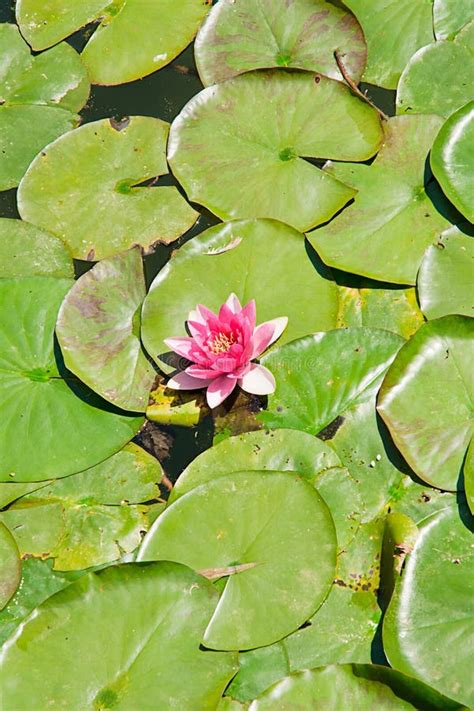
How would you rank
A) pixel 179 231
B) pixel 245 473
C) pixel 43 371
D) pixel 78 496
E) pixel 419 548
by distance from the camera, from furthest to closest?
pixel 179 231, pixel 43 371, pixel 78 496, pixel 245 473, pixel 419 548

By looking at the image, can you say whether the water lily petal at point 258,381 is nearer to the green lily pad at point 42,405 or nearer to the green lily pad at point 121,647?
the green lily pad at point 42,405

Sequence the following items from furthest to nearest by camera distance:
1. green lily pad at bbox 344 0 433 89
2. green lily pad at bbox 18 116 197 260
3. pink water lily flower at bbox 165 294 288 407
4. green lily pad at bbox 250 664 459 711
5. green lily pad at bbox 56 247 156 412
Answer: green lily pad at bbox 344 0 433 89, green lily pad at bbox 18 116 197 260, green lily pad at bbox 56 247 156 412, pink water lily flower at bbox 165 294 288 407, green lily pad at bbox 250 664 459 711

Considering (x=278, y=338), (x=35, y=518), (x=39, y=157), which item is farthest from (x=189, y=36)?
(x=35, y=518)

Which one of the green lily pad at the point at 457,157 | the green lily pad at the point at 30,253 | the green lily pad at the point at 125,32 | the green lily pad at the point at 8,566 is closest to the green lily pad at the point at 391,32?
the green lily pad at the point at 457,157

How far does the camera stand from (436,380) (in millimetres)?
2256

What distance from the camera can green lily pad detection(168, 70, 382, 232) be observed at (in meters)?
2.61

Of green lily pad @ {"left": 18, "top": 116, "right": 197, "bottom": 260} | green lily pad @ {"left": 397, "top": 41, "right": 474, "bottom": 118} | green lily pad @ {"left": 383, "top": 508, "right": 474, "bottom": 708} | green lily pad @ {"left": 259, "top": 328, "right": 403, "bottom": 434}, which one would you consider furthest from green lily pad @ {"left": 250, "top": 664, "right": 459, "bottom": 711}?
green lily pad @ {"left": 397, "top": 41, "right": 474, "bottom": 118}

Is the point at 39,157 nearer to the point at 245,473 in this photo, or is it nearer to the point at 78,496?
the point at 78,496

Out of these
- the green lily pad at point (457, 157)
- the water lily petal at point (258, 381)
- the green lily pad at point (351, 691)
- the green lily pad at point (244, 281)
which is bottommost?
the green lily pad at point (351, 691)

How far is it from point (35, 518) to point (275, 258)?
1.18 metres

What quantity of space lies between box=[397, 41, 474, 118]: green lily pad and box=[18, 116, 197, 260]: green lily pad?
952 millimetres

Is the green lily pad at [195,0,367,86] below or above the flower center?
above

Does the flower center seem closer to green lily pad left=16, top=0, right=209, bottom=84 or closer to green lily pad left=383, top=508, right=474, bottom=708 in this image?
green lily pad left=383, top=508, right=474, bottom=708

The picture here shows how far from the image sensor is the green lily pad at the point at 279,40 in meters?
2.91
